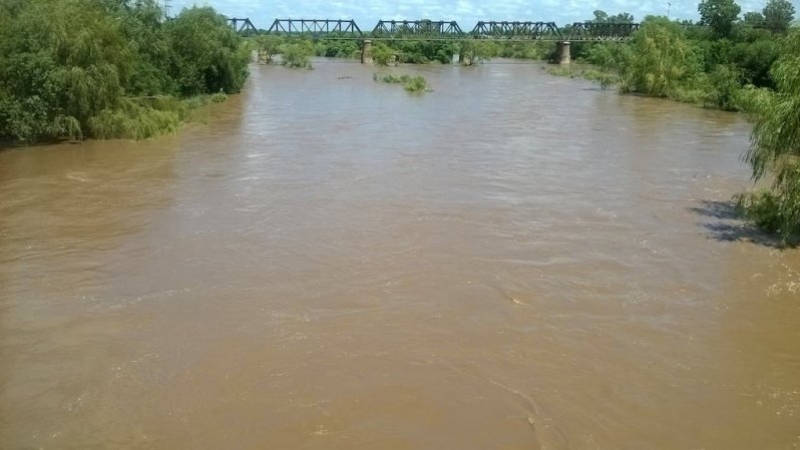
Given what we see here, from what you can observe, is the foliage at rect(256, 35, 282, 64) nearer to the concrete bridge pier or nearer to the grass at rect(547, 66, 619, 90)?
the concrete bridge pier

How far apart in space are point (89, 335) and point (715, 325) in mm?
9834

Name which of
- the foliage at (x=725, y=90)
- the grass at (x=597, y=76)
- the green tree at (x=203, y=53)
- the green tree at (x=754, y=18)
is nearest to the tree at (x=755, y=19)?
the green tree at (x=754, y=18)

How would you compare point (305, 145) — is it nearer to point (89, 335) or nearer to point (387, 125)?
point (387, 125)

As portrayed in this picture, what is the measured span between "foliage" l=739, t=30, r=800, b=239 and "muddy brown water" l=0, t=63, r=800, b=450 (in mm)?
689

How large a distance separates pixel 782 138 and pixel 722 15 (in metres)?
57.5

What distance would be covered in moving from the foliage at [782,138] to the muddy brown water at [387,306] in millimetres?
689

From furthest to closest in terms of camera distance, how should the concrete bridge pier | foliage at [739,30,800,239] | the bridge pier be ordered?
the bridge pier, the concrete bridge pier, foliage at [739,30,800,239]

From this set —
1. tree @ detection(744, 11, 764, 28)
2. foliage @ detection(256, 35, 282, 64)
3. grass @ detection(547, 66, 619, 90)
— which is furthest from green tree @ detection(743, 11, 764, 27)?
foliage @ detection(256, 35, 282, 64)

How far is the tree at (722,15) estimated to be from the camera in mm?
65188

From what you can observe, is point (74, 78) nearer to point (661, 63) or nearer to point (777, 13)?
point (661, 63)

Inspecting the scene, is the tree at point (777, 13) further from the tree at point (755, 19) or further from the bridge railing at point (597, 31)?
the bridge railing at point (597, 31)

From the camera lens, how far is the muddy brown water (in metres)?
8.84

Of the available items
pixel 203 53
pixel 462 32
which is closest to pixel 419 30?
pixel 462 32

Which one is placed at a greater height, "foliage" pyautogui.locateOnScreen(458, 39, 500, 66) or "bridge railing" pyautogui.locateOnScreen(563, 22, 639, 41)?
"bridge railing" pyautogui.locateOnScreen(563, 22, 639, 41)
